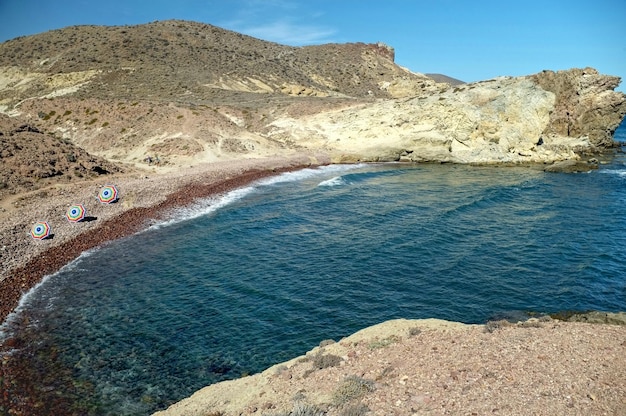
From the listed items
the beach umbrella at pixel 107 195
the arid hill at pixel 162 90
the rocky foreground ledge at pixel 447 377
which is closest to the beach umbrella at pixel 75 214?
the beach umbrella at pixel 107 195

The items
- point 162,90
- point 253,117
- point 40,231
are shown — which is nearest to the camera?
point 40,231

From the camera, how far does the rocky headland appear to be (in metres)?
14.0

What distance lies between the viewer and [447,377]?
13625 millimetres

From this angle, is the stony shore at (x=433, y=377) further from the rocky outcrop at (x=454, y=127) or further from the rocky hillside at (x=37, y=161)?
the rocky outcrop at (x=454, y=127)

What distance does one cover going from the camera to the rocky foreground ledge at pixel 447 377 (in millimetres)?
12039

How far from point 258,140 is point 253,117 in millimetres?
13290

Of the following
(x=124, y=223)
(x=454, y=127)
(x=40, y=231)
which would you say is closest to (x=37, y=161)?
(x=124, y=223)

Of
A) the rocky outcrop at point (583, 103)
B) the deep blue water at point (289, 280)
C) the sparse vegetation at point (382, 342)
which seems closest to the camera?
the sparse vegetation at point (382, 342)

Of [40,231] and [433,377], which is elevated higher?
[40,231]

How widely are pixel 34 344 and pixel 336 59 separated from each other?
154m

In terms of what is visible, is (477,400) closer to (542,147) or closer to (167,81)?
(542,147)

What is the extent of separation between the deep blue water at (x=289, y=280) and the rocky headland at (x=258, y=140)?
2511mm

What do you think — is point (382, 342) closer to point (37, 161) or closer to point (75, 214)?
point (75, 214)

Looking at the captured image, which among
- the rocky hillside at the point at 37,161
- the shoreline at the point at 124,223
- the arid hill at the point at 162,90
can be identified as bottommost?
the shoreline at the point at 124,223
